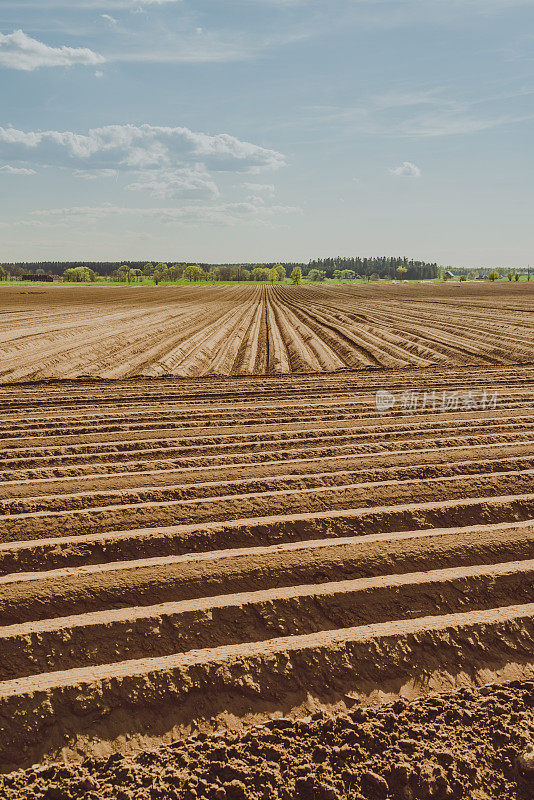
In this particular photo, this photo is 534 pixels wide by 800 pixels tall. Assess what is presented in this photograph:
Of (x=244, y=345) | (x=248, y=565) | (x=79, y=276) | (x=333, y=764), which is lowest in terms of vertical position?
(x=333, y=764)

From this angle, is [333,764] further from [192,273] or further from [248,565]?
[192,273]

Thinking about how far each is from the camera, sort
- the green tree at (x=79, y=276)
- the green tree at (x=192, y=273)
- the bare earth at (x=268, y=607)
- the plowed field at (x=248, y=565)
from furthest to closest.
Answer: the green tree at (x=192, y=273) < the green tree at (x=79, y=276) < the plowed field at (x=248, y=565) < the bare earth at (x=268, y=607)

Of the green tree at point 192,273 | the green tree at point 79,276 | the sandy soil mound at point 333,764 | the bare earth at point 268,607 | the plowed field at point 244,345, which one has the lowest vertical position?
the sandy soil mound at point 333,764

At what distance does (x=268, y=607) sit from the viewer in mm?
3129

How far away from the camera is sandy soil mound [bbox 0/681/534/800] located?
7.29 ft

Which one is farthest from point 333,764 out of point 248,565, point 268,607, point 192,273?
point 192,273

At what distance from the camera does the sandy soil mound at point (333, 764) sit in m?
2.22

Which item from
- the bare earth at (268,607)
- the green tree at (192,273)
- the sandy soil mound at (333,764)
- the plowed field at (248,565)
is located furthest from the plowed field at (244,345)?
the green tree at (192,273)

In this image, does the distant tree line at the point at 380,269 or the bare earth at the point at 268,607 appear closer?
the bare earth at the point at 268,607

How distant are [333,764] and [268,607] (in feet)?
3.12

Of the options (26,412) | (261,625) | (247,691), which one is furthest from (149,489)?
(26,412)

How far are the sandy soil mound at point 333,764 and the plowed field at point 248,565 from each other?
13cm

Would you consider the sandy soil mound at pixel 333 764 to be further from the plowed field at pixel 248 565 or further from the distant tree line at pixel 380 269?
the distant tree line at pixel 380 269

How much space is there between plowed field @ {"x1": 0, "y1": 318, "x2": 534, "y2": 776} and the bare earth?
14 mm
